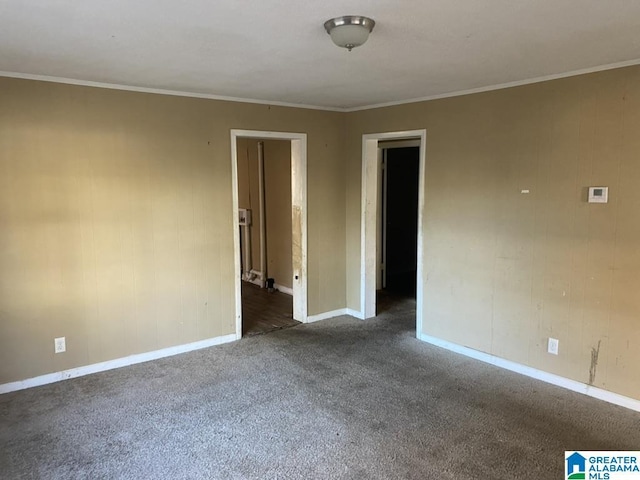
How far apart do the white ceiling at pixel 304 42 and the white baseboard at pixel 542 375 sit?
2274mm

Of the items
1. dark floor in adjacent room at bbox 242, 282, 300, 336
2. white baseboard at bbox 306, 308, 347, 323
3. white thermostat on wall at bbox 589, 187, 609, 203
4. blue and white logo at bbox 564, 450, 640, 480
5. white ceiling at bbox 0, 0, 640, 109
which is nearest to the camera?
white ceiling at bbox 0, 0, 640, 109

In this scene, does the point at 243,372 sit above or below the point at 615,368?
below

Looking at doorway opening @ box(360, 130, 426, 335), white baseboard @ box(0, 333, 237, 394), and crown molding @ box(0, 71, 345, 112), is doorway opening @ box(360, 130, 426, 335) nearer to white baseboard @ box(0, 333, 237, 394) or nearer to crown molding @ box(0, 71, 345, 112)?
crown molding @ box(0, 71, 345, 112)

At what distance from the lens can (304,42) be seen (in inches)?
95.7

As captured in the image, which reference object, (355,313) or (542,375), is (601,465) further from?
(355,313)

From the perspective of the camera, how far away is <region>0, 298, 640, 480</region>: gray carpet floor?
2.46 meters

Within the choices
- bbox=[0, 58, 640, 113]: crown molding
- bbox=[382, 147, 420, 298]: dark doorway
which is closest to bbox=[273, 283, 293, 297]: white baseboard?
bbox=[382, 147, 420, 298]: dark doorway

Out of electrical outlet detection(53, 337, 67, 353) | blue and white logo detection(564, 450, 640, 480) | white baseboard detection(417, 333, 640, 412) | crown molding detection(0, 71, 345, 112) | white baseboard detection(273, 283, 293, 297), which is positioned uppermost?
crown molding detection(0, 71, 345, 112)

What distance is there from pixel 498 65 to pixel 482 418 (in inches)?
92.7

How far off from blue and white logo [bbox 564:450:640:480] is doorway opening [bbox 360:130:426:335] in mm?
2007

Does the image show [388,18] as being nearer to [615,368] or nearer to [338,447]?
[338,447]

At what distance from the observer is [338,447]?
2621 mm

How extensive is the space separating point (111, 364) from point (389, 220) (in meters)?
4.26

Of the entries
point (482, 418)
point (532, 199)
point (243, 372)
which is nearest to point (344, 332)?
point (243, 372)
